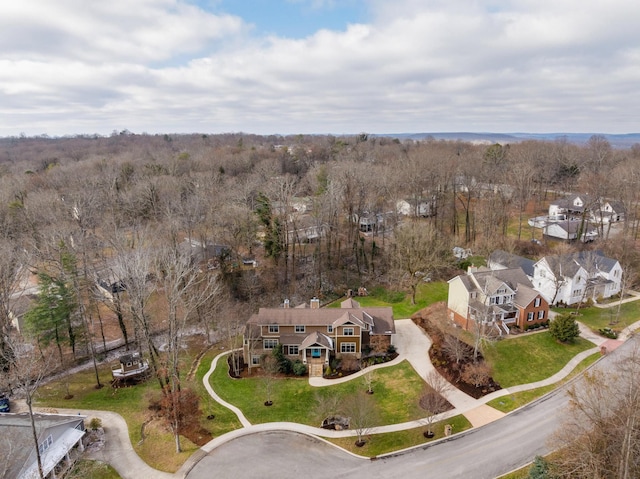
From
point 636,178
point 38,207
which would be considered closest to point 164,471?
point 38,207

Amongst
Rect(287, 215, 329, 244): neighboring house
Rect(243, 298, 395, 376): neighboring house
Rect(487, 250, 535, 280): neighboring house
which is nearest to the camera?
Rect(243, 298, 395, 376): neighboring house

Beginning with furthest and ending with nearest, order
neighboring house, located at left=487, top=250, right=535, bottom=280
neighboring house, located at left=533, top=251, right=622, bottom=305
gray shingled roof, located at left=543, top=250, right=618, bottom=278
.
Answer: neighboring house, located at left=487, top=250, right=535, bottom=280 → neighboring house, located at left=533, top=251, right=622, bottom=305 → gray shingled roof, located at left=543, top=250, right=618, bottom=278

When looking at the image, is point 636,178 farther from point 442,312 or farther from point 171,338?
point 171,338

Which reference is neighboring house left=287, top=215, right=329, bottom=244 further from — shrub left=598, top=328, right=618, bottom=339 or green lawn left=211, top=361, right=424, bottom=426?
shrub left=598, top=328, right=618, bottom=339

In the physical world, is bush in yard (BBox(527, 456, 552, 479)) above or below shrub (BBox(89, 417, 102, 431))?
above

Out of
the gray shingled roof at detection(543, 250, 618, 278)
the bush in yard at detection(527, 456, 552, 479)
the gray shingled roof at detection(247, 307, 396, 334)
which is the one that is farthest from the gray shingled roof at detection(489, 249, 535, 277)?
the bush in yard at detection(527, 456, 552, 479)

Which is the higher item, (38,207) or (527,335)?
(38,207)

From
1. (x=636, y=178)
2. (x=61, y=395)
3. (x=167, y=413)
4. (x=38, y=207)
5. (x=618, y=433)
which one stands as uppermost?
(x=636, y=178)
